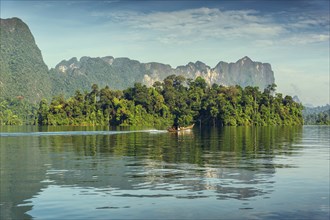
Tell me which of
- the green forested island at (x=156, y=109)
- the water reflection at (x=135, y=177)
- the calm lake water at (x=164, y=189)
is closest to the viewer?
the calm lake water at (x=164, y=189)

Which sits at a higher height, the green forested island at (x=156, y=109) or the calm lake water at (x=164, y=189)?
the green forested island at (x=156, y=109)

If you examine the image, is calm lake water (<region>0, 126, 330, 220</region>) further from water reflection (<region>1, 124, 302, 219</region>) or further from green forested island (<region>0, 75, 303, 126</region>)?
green forested island (<region>0, 75, 303, 126</region>)

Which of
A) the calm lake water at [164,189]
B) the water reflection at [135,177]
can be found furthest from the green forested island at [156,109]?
the calm lake water at [164,189]

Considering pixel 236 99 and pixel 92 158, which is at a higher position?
pixel 236 99

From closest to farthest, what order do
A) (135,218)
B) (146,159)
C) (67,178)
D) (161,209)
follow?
(135,218) → (161,209) → (67,178) → (146,159)

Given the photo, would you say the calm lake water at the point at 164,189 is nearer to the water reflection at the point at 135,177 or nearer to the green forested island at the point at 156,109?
the water reflection at the point at 135,177

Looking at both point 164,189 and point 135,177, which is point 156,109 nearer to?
point 135,177

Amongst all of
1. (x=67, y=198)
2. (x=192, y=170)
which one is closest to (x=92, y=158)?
(x=192, y=170)

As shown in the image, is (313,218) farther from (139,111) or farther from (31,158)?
(139,111)

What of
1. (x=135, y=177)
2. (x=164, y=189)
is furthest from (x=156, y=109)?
(x=164, y=189)

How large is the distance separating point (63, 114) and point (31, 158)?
14331 centimetres

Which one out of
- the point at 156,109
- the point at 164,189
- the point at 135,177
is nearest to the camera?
the point at 164,189

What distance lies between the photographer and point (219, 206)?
18891 mm

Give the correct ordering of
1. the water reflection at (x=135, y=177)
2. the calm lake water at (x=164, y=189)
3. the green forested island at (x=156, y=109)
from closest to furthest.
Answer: the calm lake water at (x=164, y=189) < the water reflection at (x=135, y=177) < the green forested island at (x=156, y=109)
